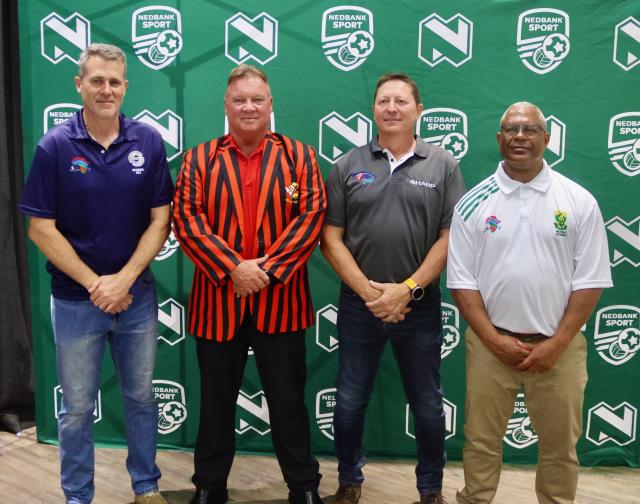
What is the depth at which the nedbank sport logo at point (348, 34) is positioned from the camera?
2.92 metres

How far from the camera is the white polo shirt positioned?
2.18 metres

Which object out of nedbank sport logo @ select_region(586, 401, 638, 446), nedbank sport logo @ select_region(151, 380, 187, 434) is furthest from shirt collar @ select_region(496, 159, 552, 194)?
nedbank sport logo @ select_region(151, 380, 187, 434)

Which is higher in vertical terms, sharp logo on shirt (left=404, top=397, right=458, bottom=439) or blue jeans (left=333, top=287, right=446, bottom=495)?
blue jeans (left=333, top=287, right=446, bottom=495)

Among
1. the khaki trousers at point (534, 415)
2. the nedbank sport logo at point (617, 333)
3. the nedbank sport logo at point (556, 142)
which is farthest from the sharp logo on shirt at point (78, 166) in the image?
the nedbank sport logo at point (617, 333)

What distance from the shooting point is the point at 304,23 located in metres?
2.95

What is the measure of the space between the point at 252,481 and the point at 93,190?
4.84 feet

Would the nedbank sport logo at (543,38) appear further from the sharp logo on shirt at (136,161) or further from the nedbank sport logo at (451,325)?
the sharp logo on shirt at (136,161)

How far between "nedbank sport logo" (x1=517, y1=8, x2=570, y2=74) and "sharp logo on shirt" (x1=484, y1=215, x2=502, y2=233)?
1.03m

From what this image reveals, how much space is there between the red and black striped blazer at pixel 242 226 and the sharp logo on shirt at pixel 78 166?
1.08 feet

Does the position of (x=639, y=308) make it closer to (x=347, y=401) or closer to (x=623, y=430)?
(x=623, y=430)

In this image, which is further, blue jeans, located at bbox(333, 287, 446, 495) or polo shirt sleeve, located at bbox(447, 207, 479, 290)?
blue jeans, located at bbox(333, 287, 446, 495)

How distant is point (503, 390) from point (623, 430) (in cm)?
118

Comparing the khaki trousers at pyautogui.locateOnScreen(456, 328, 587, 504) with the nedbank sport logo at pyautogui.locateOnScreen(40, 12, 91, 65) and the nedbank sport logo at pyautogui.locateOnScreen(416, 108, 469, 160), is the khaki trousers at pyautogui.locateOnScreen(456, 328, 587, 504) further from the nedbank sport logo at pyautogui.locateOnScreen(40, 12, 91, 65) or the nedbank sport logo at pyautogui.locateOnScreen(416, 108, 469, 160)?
the nedbank sport logo at pyautogui.locateOnScreen(40, 12, 91, 65)

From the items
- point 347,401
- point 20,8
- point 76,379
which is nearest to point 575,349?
point 347,401
